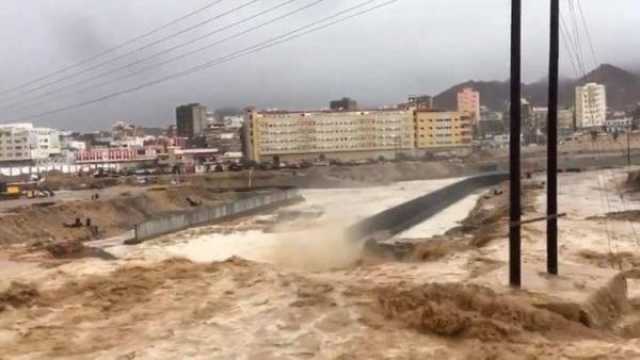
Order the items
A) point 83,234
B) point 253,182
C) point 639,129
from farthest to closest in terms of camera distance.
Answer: point 639,129
point 253,182
point 83,234

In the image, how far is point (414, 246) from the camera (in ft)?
105

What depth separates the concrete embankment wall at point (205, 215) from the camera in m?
48.3

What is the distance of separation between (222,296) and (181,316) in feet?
6.48

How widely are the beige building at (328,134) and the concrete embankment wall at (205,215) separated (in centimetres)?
9490

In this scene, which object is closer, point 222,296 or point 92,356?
point 92,356

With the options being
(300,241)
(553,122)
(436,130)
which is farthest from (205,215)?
(436,130)

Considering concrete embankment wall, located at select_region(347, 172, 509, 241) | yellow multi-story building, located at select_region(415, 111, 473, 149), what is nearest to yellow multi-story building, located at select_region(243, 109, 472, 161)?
yellow multi-story building, located at select_region(415, 111, 473, 149)

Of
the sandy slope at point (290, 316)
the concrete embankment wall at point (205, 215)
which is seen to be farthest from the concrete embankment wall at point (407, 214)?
the sandy slope at point (290, 316)

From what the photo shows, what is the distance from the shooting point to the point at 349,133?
190 metres

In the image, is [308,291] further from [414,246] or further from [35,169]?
[35,169]

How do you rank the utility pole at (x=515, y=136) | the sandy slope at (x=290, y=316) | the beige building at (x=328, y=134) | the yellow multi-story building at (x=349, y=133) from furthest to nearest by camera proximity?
the yellow multi-story building at (x=349, y=133) < the beige building at (x=328, y=134) < the utility pole at (x=515, y=136) < the sandy slope at (x=290, y=316)

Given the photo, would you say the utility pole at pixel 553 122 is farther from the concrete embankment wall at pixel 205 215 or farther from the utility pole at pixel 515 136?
the concrete embankment wall at pixel 205 215

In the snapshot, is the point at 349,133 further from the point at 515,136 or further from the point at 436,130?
the point at 515,136

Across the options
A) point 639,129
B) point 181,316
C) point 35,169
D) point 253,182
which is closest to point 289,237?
point 181,316
